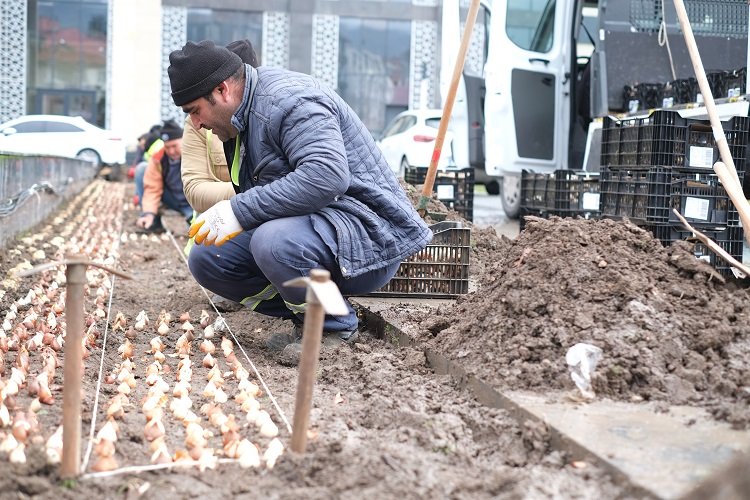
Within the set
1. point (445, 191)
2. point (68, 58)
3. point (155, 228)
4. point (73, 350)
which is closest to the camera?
point (73, 350)

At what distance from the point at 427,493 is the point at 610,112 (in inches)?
274

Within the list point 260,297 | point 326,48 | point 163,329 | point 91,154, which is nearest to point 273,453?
point 260,297

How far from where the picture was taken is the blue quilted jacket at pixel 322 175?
12.5 feet

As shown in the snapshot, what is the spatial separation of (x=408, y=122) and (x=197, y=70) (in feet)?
49.2

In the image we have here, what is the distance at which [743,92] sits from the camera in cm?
689

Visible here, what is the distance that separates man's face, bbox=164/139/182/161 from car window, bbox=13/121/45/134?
16.4 metres

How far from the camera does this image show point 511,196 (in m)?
11.6

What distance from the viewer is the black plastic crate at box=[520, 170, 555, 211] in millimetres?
8156

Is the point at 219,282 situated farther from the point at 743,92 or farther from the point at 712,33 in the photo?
the point at 712,33

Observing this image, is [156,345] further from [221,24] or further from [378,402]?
[221,24]

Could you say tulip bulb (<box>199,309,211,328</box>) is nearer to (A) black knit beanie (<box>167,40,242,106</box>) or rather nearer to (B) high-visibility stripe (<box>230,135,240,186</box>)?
(B) high-visibility stripe (<box>230,135,240,186</box>)

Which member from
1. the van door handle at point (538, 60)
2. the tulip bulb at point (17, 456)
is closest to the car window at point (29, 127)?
the van door handle at point (538, 60)

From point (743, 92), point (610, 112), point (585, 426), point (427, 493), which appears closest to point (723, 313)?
point (585, 426)

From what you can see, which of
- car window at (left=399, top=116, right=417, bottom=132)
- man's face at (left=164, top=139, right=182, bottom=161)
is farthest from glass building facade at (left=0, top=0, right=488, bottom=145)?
man's face at (left=164, top=139, right=182, bottom=161)
